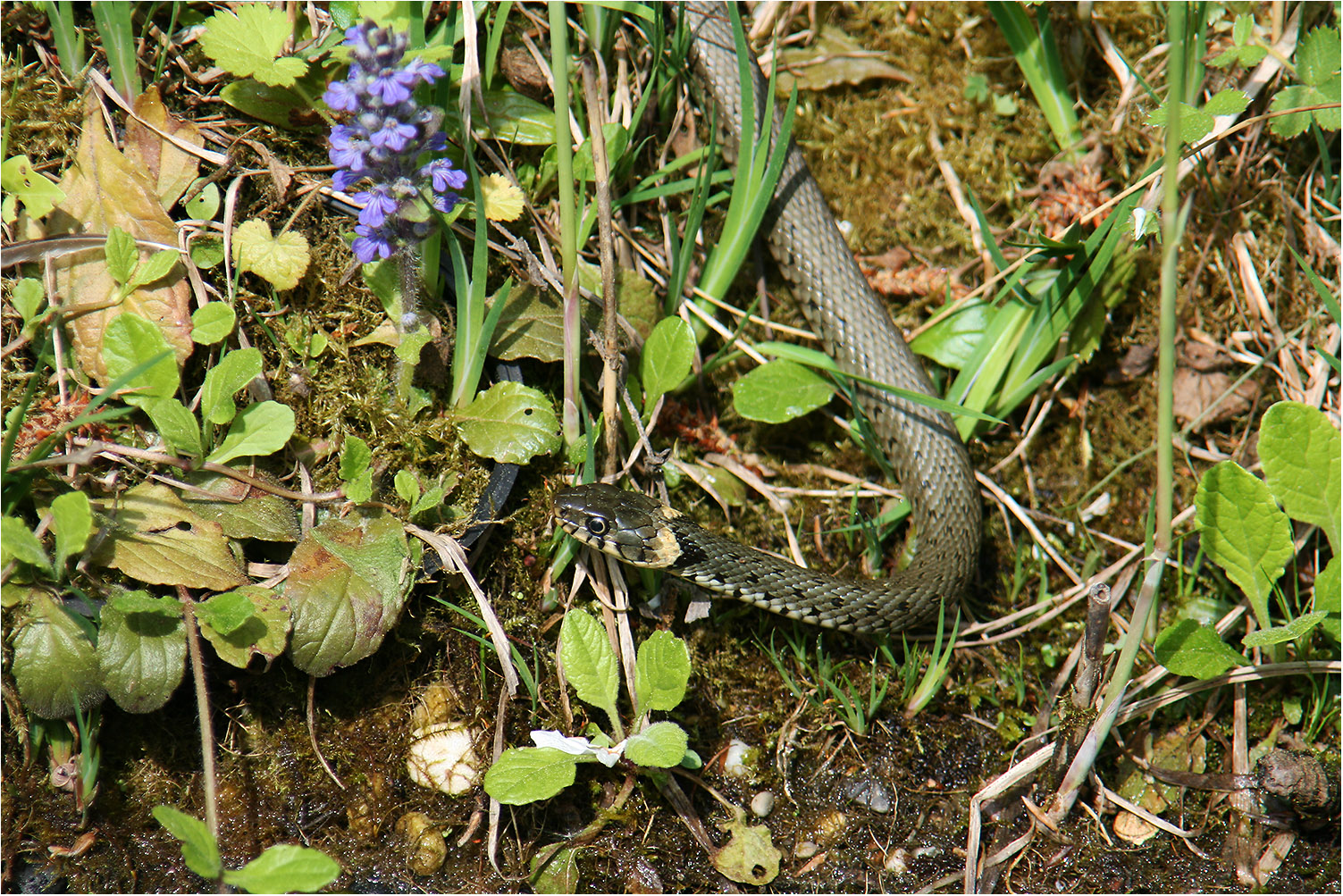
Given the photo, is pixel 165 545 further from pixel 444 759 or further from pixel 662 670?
pixel 662 670

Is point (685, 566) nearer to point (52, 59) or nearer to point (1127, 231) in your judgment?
point (1127, 231)

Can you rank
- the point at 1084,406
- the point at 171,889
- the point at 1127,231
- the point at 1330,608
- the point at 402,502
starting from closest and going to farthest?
the point at 171,889
the point at 402,502
the point at 1330,608
the point at 1127,231
the point at 1084,406

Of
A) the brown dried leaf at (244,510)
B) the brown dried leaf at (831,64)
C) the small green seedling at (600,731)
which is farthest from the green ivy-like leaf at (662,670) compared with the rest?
the brown dried leaf at (831,64)

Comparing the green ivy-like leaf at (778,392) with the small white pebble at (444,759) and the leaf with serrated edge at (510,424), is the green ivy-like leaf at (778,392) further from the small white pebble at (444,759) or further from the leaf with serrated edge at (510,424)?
the small white pebble at (444,759)

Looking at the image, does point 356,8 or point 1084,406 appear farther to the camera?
point 1084,406

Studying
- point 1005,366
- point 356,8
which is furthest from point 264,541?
point 1005,366

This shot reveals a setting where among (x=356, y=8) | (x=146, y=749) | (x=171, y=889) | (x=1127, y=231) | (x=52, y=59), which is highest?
(x=356, y=8)
